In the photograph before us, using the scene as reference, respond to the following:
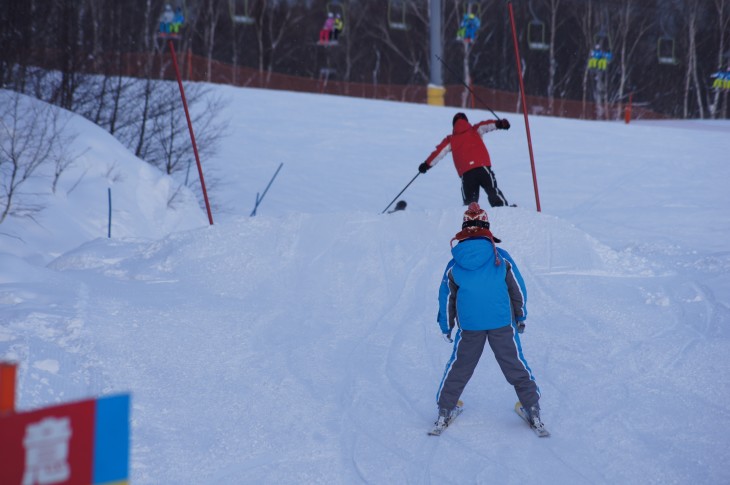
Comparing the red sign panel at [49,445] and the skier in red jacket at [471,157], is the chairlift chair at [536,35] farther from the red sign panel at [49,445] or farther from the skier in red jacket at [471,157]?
the red sign panel at [49,445]

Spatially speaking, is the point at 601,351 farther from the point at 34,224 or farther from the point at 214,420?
the point at 34,224

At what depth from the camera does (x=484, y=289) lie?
17.4 ft

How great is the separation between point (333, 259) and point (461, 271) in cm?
521

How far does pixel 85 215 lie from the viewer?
1416cm

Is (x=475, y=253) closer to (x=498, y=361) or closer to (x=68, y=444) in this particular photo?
(x=498, y=361)

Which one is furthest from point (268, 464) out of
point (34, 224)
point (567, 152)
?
point (567, 152)

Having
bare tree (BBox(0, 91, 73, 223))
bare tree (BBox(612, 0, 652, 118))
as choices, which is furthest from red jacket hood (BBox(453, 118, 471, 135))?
bare tree (BBox(612, 0, 652, 118))

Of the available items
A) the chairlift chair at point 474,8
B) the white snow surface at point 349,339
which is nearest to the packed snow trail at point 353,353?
the white snow surface at point 349,339

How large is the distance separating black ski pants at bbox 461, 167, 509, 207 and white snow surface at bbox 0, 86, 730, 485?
449 mm

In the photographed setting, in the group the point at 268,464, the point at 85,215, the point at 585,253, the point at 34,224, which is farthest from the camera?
the point at 85,215

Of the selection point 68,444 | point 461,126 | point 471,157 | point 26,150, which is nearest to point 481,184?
point 471,157

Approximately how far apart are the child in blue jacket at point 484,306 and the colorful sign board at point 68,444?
3072 mm

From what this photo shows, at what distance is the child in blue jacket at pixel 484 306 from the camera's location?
17.4 feet

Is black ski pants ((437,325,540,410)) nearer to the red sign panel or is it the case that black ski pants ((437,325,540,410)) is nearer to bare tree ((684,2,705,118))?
the red sign panel
